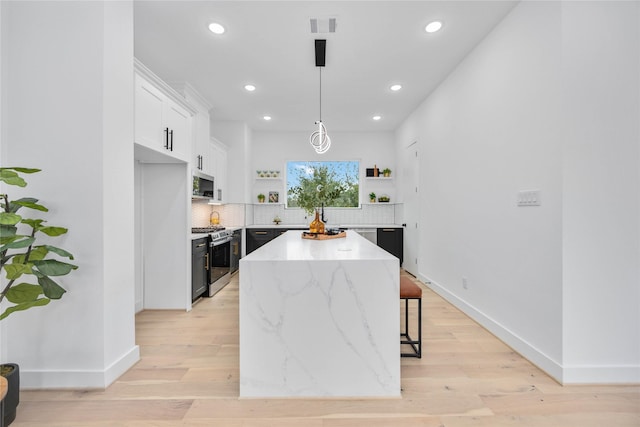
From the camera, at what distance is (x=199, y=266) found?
3.82m

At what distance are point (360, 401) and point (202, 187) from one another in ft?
11.9

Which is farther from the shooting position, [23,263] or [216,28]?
[216,28]

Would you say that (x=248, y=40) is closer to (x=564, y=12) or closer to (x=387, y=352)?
(x=564, y=12)

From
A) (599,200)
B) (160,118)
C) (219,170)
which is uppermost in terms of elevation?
(160,118)

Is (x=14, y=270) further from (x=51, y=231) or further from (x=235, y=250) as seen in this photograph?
(x=235, y=250)

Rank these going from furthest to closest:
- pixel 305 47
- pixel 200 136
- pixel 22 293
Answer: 1. pixel 200 136
2. pixel 305 47
3. pixel 22 293

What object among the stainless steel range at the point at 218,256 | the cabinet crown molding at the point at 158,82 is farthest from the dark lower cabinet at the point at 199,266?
the cabinet crown molding at the point at 158,82

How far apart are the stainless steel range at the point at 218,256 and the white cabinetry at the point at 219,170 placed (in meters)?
0.74

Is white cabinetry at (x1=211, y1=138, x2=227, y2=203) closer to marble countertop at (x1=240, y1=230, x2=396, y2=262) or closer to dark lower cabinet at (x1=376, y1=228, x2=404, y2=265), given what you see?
dark lower cabinet at (x1=376, y1=228, x2=404, y2=265)

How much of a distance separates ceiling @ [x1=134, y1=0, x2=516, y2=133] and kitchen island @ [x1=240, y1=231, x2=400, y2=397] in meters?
2.14

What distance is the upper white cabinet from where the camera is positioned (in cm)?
271

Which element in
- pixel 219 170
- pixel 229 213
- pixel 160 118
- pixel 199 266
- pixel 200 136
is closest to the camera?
pixel 160 118

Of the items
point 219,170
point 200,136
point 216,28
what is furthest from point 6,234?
point 219,170

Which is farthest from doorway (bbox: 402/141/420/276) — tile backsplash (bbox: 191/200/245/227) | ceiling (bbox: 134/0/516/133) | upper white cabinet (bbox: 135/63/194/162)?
upper white cabinet (bbox: 135/63/194/162)
